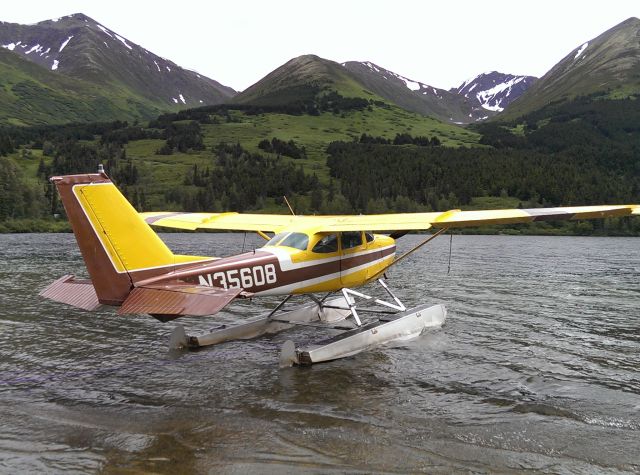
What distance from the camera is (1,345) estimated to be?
11.8 metres

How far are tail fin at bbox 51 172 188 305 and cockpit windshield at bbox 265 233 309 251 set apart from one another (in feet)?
10.3

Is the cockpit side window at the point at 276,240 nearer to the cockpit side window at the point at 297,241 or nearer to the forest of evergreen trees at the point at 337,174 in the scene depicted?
the cockpit side window at the point at 297,241

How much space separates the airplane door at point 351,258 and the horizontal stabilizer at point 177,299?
437cm

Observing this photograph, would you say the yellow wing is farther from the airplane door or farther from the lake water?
the lake water

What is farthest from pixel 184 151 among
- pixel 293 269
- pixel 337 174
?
pixel 293 269

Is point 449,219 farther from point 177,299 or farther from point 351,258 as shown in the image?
point 177,299

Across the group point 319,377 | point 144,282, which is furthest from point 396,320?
point 144,282

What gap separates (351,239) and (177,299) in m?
5.40

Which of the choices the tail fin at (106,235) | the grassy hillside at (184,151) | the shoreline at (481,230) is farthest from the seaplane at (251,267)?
the grassy hillside at (184,151)

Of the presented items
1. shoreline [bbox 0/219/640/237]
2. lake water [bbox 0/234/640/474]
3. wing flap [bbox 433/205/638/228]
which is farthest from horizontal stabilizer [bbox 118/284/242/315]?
shoreline [bbox 0/219/640/237]

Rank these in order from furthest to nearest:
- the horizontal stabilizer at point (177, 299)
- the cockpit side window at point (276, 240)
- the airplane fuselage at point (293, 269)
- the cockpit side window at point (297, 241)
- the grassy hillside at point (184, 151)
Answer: the grassy hillside at point (184, 151) < the cockpit side window at point (276, 240) < the cockpit side window at point (297, 241) < the airplane fuselage at point (293, 269) < the horizontal stabilizer at point (177, 299)

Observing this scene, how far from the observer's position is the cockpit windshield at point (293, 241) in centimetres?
1174

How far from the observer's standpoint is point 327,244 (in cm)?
1221

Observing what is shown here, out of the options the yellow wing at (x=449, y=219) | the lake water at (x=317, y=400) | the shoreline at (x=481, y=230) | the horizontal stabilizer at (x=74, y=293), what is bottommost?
the shoreline at (x=481, y=230)
